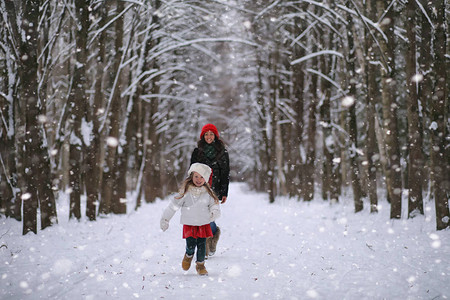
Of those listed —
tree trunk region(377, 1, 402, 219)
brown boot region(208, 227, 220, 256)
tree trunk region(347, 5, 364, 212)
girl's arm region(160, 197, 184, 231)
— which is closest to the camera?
girl's arm region(160, 197, 184, 231)

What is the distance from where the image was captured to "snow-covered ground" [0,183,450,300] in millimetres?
4168

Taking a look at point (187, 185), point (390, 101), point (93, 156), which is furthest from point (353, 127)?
point (187, 185)

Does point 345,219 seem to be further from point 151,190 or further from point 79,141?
point 151,190

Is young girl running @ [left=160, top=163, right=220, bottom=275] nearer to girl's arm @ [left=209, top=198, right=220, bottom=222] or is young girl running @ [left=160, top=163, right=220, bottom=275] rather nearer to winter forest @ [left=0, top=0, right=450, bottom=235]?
girl's arm @ [left=209, top=198, right=220, bottom=222]

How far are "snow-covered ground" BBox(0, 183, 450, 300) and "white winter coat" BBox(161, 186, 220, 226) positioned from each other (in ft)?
2.43

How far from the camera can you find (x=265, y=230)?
994 cm

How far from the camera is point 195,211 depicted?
16.9 feet

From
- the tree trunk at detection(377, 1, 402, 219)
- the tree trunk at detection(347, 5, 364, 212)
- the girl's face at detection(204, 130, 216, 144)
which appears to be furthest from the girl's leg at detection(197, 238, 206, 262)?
the tree trunk at detection(347, 5, 364, 212)

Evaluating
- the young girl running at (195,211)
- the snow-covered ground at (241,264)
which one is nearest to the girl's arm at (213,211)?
the young girl running at (195,211)

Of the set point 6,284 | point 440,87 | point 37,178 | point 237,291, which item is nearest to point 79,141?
point 37,178

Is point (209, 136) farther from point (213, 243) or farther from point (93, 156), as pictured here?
point (93, 156)

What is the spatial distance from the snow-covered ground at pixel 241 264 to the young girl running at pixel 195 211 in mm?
381

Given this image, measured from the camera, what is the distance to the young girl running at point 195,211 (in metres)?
5.11

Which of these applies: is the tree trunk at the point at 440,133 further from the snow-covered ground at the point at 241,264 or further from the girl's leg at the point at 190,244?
the girl's leg at the point at 190,244
